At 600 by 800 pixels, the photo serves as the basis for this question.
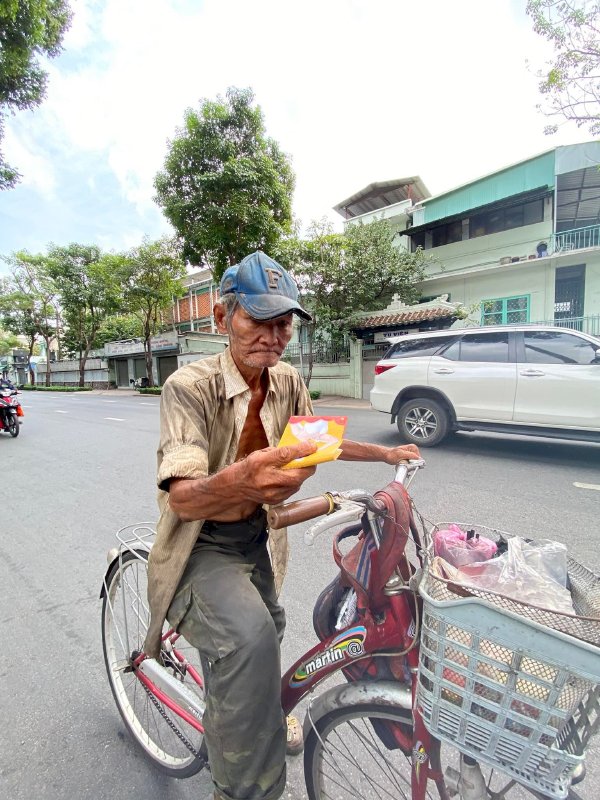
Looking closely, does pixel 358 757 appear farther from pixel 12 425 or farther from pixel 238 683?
pixel 12 425

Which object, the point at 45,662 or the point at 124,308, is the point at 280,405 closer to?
the point at 45,662

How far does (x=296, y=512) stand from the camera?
0.90 m

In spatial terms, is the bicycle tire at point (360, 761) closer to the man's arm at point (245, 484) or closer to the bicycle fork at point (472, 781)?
the bicycle fork at point (472, 781)

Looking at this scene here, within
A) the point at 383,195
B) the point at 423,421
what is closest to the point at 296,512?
the point at 423,421

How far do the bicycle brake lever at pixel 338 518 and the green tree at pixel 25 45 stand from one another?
9.13 m

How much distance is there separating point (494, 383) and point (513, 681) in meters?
5.59

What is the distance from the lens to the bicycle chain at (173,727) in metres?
1.40

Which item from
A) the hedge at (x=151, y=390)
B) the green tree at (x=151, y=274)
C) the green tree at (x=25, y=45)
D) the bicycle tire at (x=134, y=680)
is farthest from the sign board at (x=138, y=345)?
the bicycle tire at (x=134, y=680)

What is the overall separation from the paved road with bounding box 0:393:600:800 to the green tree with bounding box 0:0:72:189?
6.97 m

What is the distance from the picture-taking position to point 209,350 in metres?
26.3

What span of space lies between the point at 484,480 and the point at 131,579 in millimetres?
4031

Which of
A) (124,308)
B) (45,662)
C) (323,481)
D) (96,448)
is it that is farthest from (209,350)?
(45,662)

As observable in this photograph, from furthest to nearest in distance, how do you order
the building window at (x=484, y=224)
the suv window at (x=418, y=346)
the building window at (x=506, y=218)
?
the building window at (x=484, y=224)
the building window at (x=506, y=218)
the suv window at (x=418, y=346)

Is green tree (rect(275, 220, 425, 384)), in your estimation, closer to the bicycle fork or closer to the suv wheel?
the suv wheel
